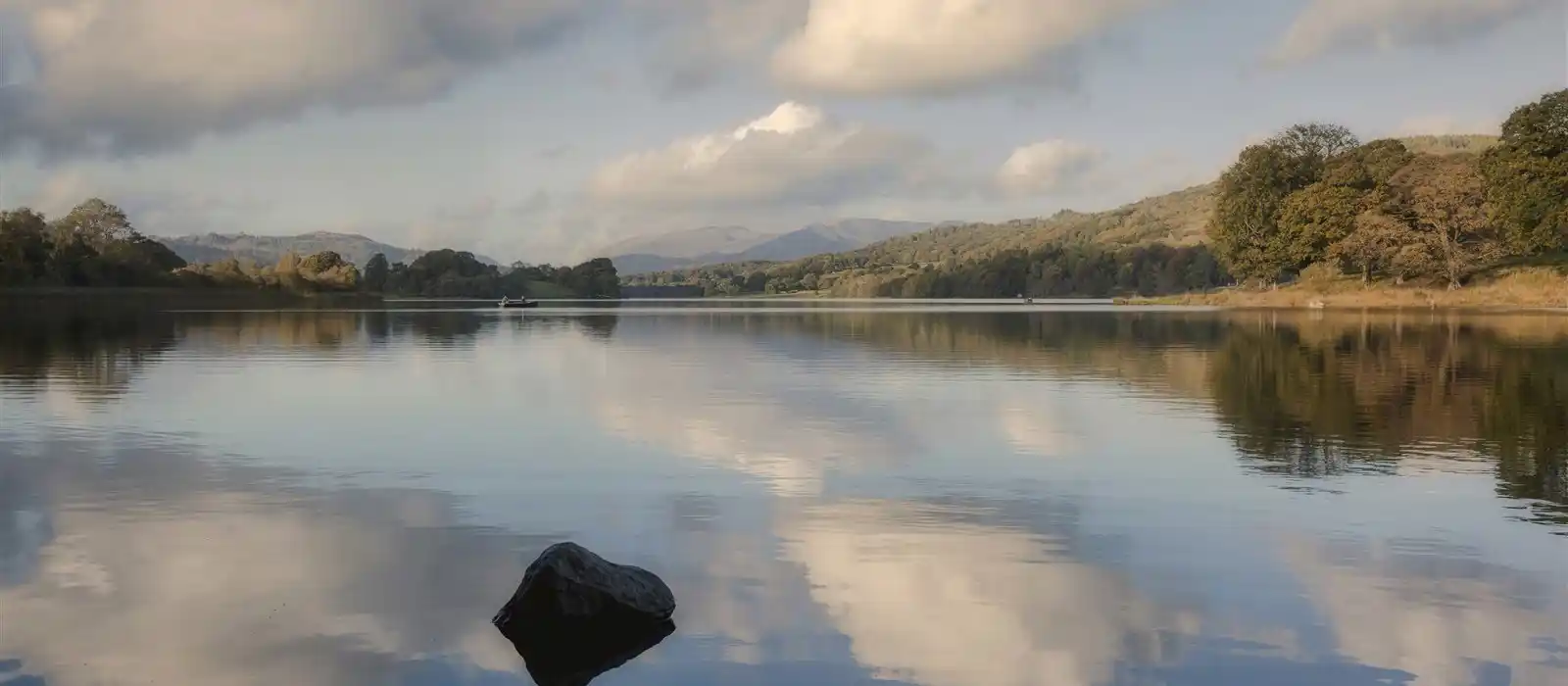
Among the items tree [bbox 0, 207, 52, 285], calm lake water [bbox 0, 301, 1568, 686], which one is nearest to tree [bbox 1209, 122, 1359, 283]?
calm lake water [bbox 0, 301, 1568, 686]

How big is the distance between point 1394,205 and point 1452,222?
572cm

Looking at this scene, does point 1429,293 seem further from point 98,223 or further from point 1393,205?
point 98,223

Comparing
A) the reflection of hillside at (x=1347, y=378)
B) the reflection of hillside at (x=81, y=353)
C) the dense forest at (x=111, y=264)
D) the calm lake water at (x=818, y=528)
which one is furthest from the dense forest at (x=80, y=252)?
the calm lake water at (x=818, y=528)

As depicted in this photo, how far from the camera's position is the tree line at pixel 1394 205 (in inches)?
3406

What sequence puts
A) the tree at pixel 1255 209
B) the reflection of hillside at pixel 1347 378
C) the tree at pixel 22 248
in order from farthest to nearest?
the tree at pixel 22 248 < the tree at pixel 1255 209 < the reflection of hillside at pixel 1347 378

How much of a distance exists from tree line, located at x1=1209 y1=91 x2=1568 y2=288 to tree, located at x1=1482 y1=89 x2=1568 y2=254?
71mm

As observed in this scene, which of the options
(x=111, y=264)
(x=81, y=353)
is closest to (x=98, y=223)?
(x=111, y=264)

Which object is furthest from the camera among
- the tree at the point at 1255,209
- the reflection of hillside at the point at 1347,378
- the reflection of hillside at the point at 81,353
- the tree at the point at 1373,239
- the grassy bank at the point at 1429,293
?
the tree at the point at 1255,209

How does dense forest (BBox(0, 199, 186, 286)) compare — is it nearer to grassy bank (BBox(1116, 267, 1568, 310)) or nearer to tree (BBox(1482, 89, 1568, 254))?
grassy bank (BBox(1116, 267, 1568, 310))

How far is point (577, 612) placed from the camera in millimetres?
9641

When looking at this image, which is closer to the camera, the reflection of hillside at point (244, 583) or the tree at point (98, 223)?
the reflection of hillside at point (244, 583)

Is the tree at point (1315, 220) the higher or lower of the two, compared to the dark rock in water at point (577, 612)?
higher

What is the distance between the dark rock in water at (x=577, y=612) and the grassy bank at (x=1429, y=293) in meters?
90.6

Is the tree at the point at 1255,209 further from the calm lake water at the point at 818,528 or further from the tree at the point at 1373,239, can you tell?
the calm lake water at the point at 818,528
